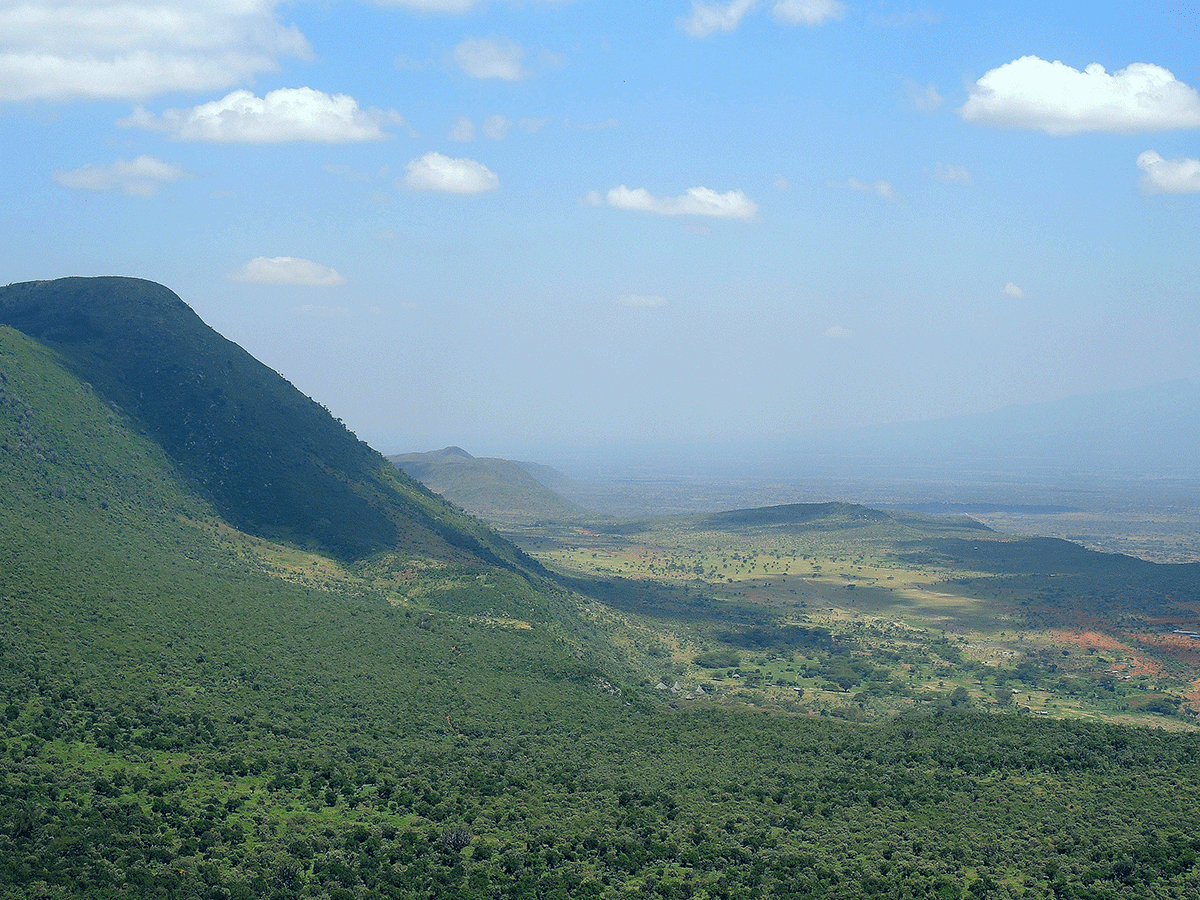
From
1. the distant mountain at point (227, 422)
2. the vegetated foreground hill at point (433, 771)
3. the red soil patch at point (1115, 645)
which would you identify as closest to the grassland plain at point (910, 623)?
the red soil patch at point (1115, 645)

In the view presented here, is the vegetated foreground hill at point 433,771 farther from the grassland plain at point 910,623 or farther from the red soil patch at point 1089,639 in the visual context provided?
the red soil patch at point 1089,639

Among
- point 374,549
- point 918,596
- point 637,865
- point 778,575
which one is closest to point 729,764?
point 637,865

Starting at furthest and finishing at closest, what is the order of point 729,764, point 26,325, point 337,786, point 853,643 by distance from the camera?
point 853,643 < point 26,325 < point 729,764 < point 337,786

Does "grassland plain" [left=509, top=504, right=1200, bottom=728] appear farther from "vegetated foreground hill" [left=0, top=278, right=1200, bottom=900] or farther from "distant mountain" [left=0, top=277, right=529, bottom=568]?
"distant mountain" [left=0, top=277, right=529, bottom=568]

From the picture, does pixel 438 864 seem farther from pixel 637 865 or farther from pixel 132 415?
pixel 132 415

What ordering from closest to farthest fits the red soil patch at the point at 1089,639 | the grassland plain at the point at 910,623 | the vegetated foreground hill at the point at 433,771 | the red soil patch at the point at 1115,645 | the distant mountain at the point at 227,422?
the vegetated foreground hill at the point at 433,771 < the grassland plain at the point at 910,623 < the distant mountain at the point at 227,422 < the red soil patch at the point at 1115,645 < the red soil patch at the point at 1089,639

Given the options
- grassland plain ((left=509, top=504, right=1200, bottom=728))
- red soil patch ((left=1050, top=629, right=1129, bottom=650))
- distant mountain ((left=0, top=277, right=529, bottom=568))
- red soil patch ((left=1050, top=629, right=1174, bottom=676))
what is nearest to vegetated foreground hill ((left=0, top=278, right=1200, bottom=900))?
distant mountain ((left=0, top=277, right=529, bottom=568))
